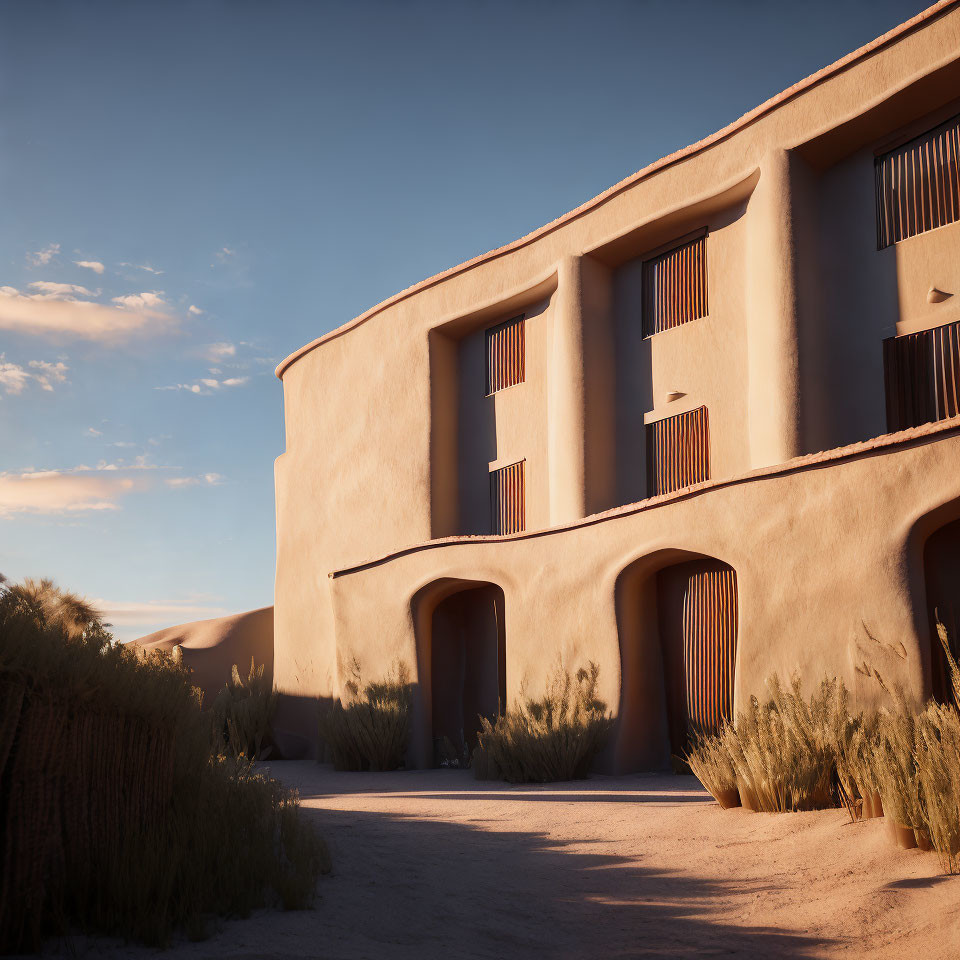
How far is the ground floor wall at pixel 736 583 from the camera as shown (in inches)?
408

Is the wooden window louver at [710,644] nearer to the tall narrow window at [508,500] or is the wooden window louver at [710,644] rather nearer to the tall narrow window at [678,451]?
the tall narrow window at [678,451]

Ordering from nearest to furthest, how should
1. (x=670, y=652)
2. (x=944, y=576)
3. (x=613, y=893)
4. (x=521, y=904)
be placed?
(x=521, y=904) → (x=613, y=893) → (x=944, y=576) → (x=670, y=652)

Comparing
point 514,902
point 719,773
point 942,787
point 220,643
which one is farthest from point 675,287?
point 220,643

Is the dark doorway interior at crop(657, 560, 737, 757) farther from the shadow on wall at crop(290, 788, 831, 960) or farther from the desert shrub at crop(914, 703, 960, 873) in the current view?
the desert shrub at crop(914, 703, 960, 873)

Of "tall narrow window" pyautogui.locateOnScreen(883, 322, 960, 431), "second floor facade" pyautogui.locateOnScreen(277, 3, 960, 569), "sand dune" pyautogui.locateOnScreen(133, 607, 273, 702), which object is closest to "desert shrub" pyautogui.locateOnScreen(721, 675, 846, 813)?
"tall narrow window" pyautogui.locateOnScreen(883, 322, 960, 431)

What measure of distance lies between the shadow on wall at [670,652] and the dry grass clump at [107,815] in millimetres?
7131

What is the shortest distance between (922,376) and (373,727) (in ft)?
31.3

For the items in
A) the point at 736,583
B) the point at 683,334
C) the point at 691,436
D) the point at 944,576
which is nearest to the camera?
the point at 944,576

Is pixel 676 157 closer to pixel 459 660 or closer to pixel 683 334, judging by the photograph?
pixel 683 334

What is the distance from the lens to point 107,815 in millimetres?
5766

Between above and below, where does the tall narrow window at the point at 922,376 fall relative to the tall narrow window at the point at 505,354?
below

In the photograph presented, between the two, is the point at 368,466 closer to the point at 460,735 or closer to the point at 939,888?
the point at 460,735

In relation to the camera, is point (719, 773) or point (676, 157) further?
point (676, 157)

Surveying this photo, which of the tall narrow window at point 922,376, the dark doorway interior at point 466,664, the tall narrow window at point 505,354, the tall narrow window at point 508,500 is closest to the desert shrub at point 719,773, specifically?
the tall narrow window at point 922,376
